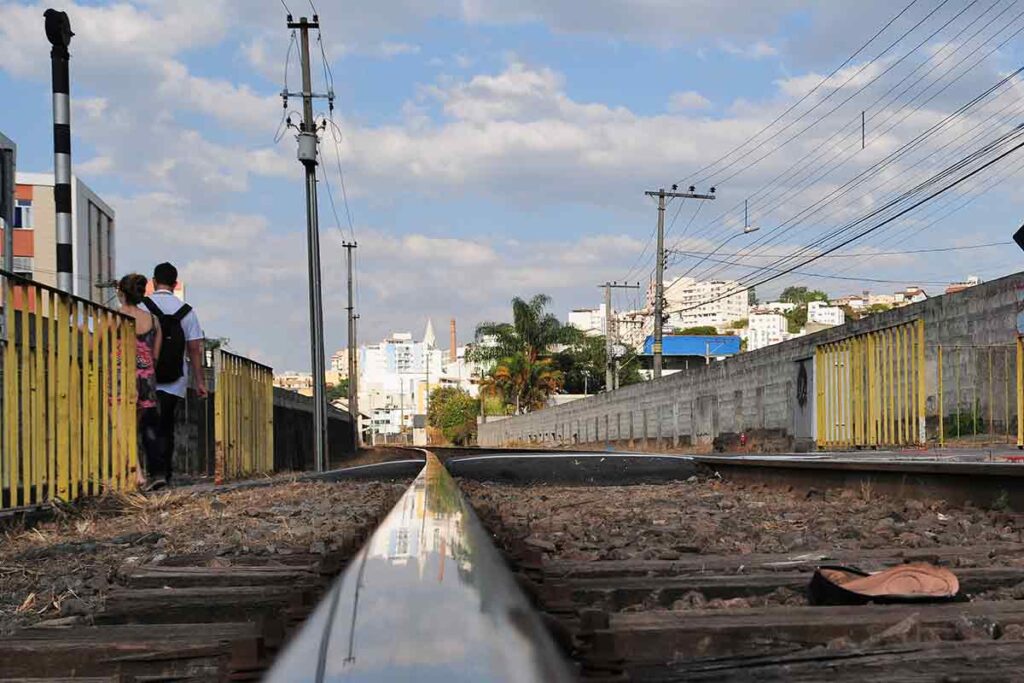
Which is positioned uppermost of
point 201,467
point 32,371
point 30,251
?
point 30,251

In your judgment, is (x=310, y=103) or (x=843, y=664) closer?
(x=843, y=664)

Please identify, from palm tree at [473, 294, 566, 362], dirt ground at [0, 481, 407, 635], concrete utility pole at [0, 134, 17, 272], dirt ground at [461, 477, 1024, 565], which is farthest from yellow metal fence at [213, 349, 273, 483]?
palm tree at [473, 294, 566, 362]

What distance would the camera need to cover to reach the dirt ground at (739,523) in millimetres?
3891

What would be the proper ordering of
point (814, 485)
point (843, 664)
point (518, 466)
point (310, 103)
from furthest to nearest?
point (310, 103), point (518, 466), point (814, 485), point (843, 664)

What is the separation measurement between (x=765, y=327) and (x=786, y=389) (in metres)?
148

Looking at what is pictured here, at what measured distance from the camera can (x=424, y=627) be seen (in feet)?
6.36

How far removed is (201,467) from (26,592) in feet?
29.5

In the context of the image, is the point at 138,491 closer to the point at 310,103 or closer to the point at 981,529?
the point at 981,529

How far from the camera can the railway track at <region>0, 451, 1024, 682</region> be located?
177cm

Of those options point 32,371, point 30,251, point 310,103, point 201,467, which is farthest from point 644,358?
point 32,371

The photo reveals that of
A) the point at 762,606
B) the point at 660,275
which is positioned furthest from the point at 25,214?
the point at 762,606

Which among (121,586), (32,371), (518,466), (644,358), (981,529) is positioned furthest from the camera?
(644,358)

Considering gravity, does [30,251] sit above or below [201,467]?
above

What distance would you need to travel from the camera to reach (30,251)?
1663 inches
